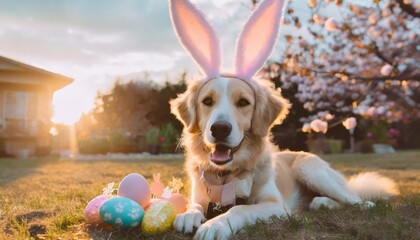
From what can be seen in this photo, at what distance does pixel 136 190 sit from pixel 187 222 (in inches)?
21.0

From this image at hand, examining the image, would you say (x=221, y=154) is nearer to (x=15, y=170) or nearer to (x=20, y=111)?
(x=15, y=170)

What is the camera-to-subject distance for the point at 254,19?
11.7 ft

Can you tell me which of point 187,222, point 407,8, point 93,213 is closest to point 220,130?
point 187,222

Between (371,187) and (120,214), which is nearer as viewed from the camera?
(120,214)

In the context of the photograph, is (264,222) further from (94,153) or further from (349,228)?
(94,153)

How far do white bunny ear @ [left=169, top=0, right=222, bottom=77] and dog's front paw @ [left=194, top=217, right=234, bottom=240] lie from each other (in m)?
1.41

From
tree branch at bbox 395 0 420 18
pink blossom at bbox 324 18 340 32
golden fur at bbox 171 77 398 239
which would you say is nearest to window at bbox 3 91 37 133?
pink blossom at bbox 324 18 340 32

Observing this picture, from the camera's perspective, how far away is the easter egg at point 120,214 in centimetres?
277

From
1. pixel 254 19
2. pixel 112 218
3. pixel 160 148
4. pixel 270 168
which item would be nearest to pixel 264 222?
pixel 270 168

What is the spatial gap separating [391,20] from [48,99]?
16589 millimetres

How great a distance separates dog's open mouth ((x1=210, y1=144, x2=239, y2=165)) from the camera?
3.15 metres

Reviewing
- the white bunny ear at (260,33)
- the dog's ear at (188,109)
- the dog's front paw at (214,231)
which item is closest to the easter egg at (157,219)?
the dog's front paw at (214,231)

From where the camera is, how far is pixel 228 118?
3072 millimetres

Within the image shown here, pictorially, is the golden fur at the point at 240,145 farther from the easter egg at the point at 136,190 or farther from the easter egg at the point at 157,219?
the easter egg at the point at 136,190
